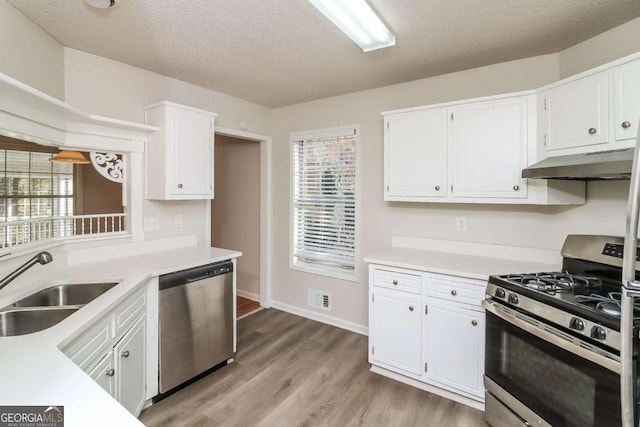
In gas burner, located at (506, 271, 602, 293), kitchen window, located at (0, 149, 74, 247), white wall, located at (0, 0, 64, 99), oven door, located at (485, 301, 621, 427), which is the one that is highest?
white wall, located at (0, 0, 64, 99)

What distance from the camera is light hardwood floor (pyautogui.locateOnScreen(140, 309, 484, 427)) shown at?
2078mm

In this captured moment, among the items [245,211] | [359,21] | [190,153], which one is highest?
[359,21]

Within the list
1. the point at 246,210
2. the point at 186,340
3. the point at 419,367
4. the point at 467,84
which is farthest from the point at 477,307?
the point at 246,210

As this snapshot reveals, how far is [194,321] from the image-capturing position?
239cm

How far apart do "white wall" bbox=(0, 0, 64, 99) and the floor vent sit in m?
2.90

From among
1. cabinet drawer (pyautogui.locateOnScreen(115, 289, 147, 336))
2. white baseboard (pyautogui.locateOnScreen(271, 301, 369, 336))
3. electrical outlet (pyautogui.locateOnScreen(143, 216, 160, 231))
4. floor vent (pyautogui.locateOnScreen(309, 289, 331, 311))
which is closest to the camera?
cabinet drawer (pyautogui.locateOnScreen(115, 289, 147, 336))

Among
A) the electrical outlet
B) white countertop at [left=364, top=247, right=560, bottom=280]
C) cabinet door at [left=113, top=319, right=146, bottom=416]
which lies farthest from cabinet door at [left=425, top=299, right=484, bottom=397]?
the electrical outlet

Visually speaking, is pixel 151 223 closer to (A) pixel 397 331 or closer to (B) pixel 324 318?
(B) pixel 324 318

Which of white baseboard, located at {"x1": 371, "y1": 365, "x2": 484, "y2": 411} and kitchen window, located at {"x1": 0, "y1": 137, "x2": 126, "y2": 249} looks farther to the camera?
white baseboard, located at {"x1": 371, "y1": 365, "x2": 484, "y2": 411}

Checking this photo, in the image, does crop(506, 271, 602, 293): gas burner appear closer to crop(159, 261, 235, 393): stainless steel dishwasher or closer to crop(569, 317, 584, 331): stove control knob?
crop(569, 317, 584, 331): stove control knob

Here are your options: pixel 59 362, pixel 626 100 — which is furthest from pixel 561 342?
pixel 59 362

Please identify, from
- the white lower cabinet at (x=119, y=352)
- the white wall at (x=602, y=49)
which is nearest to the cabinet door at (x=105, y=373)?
the white lower cabinet at (x=119, y=352)

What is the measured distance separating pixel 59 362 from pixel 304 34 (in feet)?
6.98

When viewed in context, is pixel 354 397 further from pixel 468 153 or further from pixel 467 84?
pixel 467 84
